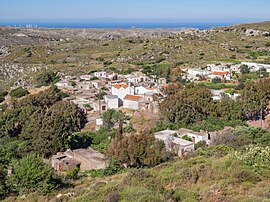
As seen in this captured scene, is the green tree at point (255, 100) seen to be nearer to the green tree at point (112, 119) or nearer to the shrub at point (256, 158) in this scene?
the green tree at point (112, 119)

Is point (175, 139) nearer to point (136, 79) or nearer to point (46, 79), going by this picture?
point (136, 79)

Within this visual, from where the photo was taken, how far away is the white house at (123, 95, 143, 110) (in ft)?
122

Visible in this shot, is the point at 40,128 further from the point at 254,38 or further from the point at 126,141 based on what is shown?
the point at 254,38

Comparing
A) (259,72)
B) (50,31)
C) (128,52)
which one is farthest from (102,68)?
(50,31)

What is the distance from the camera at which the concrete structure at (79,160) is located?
21766mm

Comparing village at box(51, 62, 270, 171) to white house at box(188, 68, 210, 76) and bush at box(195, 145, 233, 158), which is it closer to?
white house at box(188, 68, 210, 76)

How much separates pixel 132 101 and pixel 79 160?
15291 mm

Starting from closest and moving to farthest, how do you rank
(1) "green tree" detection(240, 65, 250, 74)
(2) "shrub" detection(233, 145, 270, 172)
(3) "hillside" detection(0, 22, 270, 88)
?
(2) "shrub" detection(233, 145, 270, 172)
(1) "green tree" detection(240, 65, 250, 74)
(3) "hillside" detection(0, 22, 270, 88)

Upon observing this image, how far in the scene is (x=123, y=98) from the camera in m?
38.8

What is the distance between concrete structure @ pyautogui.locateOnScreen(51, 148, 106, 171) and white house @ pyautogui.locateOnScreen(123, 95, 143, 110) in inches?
527

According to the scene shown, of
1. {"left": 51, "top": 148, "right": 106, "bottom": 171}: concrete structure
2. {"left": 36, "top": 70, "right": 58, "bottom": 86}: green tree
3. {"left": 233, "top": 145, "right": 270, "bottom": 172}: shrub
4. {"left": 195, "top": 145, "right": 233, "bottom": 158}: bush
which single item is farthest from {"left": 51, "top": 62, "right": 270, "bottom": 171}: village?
{"left": 233, "top": 145, "right": 270, "bottom": 172}: shrub

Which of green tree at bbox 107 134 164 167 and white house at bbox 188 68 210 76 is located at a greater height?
white house at bbox 188 68 210 76

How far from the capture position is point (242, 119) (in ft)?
106

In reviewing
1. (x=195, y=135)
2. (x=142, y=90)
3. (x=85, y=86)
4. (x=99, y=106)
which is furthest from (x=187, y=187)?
(x=85, y=86)
